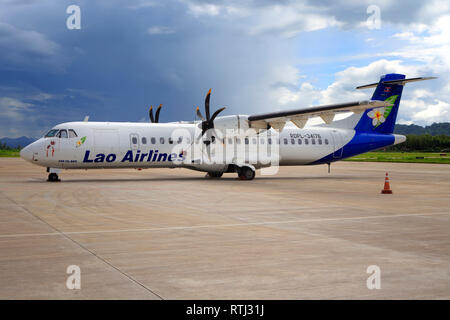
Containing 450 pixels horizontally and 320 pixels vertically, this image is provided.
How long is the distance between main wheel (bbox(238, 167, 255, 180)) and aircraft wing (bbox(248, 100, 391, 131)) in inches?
91.1

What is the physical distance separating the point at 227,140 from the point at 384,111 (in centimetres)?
1087

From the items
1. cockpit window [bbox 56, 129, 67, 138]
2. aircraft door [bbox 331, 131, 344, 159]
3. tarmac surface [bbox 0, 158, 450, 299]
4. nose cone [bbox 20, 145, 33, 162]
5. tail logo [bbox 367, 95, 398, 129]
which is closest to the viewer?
tarmac surface [bbox 0, 158, 450, 299]

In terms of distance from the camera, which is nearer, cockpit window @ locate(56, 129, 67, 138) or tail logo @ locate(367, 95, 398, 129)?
cockpit window @ locate(56, 129, 67, 138)

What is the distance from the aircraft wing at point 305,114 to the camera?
21.3 metres

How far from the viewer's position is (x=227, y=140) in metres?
24.5

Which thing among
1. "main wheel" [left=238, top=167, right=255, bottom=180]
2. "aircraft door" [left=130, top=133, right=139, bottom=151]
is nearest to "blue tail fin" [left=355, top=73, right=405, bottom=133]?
"main wheel" [left=238, top=167, right=255, bottom=180]

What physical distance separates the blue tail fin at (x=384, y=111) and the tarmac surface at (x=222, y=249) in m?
14.9

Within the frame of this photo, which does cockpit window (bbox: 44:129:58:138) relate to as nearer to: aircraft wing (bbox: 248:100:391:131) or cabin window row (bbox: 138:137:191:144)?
cabin window row (bbox: 138:137:191:144)

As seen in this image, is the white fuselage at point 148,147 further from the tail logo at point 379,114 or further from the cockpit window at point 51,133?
the tail logo at point 379,114

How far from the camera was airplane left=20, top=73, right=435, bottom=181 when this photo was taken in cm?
2170

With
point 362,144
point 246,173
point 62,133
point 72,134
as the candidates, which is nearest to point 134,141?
point 72,134
